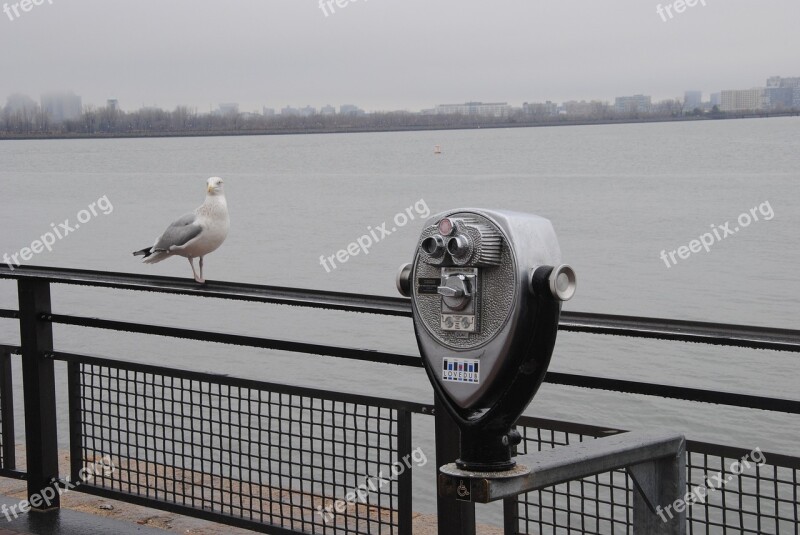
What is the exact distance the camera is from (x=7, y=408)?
14.7ft

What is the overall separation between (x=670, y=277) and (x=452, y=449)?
23.1m

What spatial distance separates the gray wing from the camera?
4484 mm

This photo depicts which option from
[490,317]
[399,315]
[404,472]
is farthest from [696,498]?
[490,317]

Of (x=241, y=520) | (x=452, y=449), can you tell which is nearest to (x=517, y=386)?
(x=452, y=449)

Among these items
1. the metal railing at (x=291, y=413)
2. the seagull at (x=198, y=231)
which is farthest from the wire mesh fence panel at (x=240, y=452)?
the seagull at (x=198, y=231)

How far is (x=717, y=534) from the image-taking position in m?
7.96

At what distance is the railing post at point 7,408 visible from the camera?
441 centimetres

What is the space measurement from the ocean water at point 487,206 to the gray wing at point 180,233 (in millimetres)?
3827

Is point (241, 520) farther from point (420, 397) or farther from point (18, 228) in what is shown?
point (18, 228)

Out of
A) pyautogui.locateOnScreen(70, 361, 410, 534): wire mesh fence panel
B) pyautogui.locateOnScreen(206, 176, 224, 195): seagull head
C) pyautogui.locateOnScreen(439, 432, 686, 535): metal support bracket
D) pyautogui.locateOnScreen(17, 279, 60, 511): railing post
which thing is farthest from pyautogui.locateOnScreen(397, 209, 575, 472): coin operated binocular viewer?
pyautogui.locateOnScreen(206, 176, 224, 195): seagull head

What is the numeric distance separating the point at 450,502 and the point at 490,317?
1090mm

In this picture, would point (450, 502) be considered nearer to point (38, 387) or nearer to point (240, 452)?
point (240, 452)

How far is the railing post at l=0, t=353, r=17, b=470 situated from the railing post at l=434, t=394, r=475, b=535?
6.73 feet

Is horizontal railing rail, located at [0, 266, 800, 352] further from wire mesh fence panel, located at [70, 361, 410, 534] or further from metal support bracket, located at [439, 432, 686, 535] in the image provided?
metal support bracket, located at [439, 432, 686, 535]
